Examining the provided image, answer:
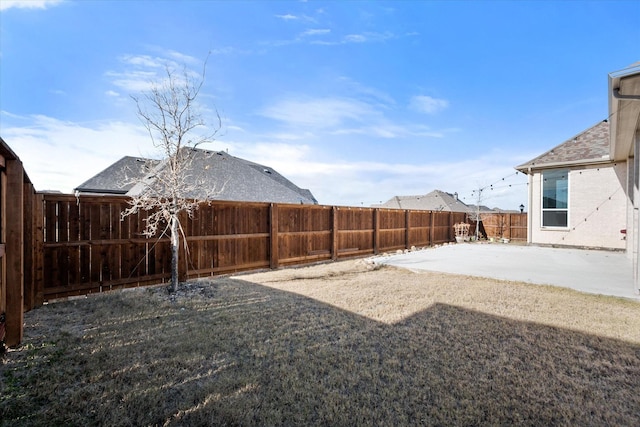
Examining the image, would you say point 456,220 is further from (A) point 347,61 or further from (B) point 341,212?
(A) point 347,61

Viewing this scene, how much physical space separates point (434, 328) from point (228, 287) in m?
3.83

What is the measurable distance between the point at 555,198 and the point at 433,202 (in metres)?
17.8

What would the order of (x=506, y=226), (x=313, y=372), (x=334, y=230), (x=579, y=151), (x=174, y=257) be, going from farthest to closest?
(x=506, y=226)
(x=579, y=151)
(x=334, y=230)
(x=174, y=257)
(x=313, y=372)

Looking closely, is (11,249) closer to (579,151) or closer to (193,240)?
(193,240)

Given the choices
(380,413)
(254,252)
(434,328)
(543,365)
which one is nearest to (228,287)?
(254,252)

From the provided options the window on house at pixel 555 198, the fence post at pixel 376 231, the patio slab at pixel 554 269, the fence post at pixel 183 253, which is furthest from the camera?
the window on house at pixel 555 198

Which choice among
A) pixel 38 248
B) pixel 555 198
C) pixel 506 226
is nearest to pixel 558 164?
pixel 555 198

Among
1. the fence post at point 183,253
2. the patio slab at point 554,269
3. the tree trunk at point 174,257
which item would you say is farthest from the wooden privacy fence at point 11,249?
the patio slab at point 554,269

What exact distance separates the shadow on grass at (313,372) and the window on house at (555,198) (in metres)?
11.4

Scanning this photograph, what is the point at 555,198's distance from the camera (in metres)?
12.4

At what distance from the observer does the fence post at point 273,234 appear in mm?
7613

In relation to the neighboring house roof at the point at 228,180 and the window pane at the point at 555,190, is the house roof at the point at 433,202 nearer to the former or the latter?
the window pane at the point at 555,190

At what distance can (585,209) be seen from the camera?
11547 mm

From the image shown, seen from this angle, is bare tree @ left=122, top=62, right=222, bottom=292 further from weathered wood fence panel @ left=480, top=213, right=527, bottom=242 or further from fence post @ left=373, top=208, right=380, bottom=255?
weathered wood fence panel @ left=480, top=213, right=527, bottom=242
